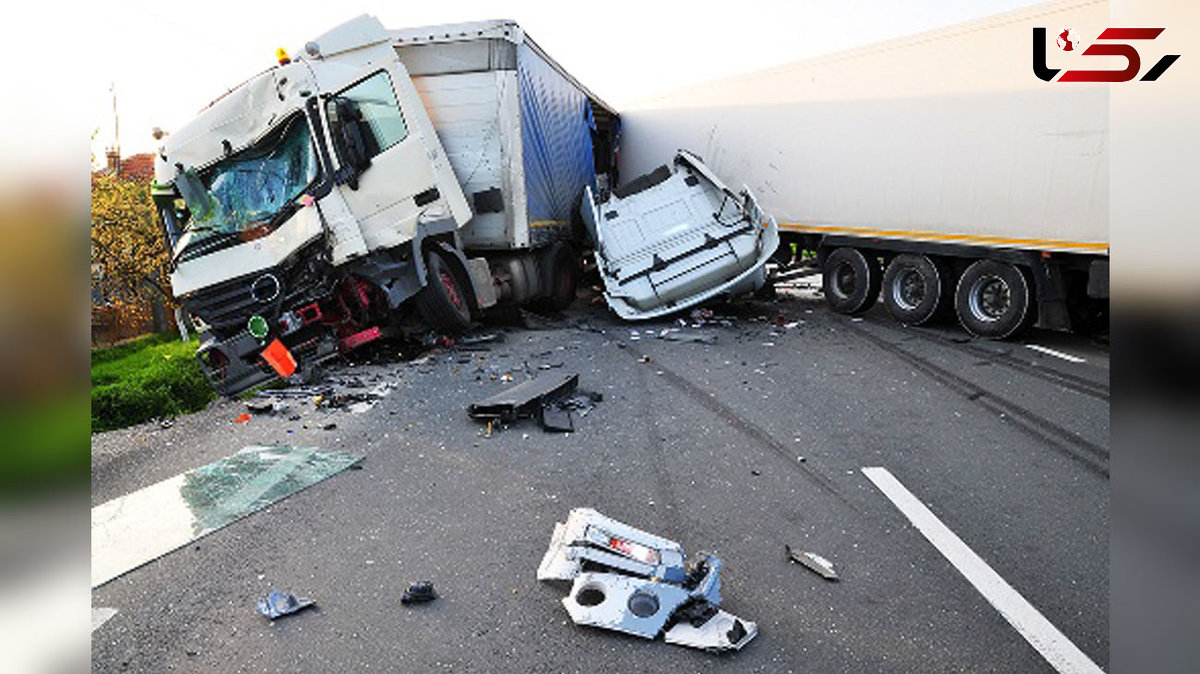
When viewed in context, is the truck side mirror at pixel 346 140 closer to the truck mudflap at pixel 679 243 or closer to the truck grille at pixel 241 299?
the truck grille at pixel 241 299

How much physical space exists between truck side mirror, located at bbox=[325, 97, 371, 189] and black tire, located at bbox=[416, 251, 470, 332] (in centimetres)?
120

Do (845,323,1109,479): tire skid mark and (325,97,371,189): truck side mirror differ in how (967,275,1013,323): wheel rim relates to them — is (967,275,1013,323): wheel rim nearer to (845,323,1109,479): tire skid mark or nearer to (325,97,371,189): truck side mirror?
(845,323,1109,479): tire skid mark

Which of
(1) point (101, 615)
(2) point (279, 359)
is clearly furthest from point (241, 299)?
(1) point (101, 615)

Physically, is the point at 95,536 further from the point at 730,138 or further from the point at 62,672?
the point at 730,138

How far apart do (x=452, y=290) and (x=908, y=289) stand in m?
6.08

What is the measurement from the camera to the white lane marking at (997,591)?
287 cm

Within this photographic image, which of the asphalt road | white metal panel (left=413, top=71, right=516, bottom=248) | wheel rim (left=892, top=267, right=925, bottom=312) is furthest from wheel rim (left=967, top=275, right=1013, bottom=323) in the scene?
white metal panel (left=413, top=71, right=516, bottom=248)

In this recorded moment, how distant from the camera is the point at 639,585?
3305 millimetres

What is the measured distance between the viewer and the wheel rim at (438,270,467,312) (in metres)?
8.97

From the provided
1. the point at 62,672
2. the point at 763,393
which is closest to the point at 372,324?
the point at 763,393

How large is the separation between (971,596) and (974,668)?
556 millimetres

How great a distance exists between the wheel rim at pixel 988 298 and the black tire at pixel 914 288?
1.53 ft

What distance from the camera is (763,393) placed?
6895 mm

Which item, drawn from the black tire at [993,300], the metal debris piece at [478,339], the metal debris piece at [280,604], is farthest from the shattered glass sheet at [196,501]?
the black tire at [993,300]
